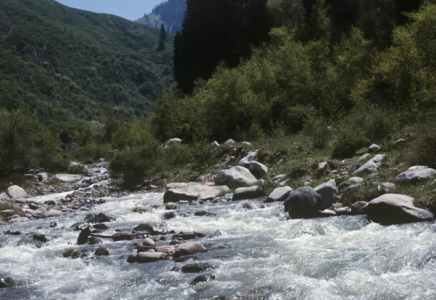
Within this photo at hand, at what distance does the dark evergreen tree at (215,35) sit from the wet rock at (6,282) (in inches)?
2054

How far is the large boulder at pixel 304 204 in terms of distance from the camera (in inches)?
501

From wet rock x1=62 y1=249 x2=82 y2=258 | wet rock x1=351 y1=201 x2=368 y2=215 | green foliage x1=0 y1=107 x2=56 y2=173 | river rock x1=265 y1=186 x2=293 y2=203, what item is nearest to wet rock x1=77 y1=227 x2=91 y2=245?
wet rock x1=62 y1=249 x2=82 y2=258

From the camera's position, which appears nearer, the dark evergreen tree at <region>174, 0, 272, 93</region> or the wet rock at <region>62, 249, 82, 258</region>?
the wet rock at <region>62, 249, 82, 258</region>

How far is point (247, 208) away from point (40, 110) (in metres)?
98.3

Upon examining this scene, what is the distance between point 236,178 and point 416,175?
7796mm

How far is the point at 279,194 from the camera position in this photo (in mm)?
15320

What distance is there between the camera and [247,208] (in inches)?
587

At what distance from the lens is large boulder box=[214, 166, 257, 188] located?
743 inches

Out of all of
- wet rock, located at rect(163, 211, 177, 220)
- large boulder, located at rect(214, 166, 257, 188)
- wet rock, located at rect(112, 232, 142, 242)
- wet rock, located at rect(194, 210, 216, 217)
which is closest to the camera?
wet rock, located at rect(112, 232, 142, 242)

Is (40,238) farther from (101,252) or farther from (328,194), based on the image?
(328,194)

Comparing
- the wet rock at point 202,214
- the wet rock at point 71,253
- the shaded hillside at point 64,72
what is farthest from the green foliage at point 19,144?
the shaded hillside at point 64,72

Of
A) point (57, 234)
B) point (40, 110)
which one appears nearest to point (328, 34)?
point (57, 234)

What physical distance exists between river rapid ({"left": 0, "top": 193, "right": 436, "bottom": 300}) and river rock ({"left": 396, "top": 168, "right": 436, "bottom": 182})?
2.10 m

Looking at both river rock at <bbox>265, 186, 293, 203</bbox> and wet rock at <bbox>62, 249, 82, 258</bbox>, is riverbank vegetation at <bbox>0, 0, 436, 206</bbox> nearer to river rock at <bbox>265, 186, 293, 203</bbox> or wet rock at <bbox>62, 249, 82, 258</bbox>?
river rock at <bbox>265, 186, 293, 203</bbox>
